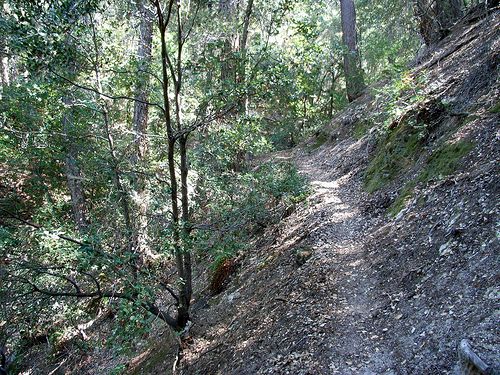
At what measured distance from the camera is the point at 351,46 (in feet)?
50.9

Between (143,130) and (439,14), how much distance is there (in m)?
10.2

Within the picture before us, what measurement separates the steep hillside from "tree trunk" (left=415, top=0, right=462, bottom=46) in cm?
256

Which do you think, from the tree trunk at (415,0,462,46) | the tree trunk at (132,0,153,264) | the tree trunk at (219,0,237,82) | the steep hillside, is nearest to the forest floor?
the steep hillside

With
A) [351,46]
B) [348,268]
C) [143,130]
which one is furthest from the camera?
[351,46]

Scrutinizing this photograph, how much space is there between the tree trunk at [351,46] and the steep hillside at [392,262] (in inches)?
249

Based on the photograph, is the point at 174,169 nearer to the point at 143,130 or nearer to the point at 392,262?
the point at 143,130

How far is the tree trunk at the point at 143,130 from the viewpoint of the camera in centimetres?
600

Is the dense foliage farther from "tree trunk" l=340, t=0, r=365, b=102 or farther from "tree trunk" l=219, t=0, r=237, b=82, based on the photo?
"tree trunk" l=340, t=0, r=365, b=102

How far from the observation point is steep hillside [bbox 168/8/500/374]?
383 cm

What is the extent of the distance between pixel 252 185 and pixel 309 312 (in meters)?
3.17

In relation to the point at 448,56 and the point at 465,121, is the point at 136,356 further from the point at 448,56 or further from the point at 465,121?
the point at 448,56

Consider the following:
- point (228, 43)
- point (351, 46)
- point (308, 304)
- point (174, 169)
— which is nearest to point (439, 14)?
point (351, 46)

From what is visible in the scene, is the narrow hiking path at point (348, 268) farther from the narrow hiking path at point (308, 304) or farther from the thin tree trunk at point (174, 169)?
the thin tree trunk at point (174, 169)

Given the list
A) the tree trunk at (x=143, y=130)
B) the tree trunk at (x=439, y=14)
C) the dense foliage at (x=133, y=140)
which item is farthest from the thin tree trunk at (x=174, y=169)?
the tree trunk at (x=439, y=14)
